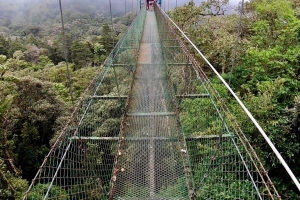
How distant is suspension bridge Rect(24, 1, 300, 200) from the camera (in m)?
1.91

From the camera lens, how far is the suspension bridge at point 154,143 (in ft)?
6.28

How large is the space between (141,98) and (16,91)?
4.41m

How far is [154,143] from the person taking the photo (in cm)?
273

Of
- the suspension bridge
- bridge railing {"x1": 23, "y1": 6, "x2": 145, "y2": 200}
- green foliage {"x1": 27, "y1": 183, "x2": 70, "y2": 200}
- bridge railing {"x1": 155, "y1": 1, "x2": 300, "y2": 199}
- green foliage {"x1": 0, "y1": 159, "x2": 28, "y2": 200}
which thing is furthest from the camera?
green foliage {"x1": 0, "y1": 159, "x2": 28, "y2": 200}

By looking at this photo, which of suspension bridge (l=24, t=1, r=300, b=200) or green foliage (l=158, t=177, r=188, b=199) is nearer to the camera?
suspension bridge (l=24, t=1, r=300, b=200)

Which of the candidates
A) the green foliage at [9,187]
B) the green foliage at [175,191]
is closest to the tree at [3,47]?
the green foliage at [9,187]

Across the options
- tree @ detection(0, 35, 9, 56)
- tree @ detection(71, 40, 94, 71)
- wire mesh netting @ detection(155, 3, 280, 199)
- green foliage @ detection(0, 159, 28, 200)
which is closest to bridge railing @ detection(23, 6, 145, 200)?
wire mesh netting @ detection(155, 3, 280, 199)

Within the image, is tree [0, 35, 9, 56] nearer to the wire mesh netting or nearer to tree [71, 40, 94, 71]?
tree [71, 40, 94, 71]

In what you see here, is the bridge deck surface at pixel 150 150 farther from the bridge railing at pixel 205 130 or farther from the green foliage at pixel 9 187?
the green foliage at pixel 9 187

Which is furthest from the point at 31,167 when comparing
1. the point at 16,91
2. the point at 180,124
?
the point at 180,124

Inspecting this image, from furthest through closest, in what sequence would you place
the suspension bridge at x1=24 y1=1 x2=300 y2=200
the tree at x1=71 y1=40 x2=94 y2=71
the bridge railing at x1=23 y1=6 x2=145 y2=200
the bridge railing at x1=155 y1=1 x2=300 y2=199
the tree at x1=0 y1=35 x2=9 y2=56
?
the tree at x1=0 y1=35 x2=9 y2=56, the tree at x1=71 y1=40 x2=94 y2=71, the bridge railing at x1=155 y1=1 x2=300 y2=199, the bridge railing at x1=23 y1=6 x2=145 y2=200, the suspension bridge at x1=24 y1=1 x2=300 y2=200

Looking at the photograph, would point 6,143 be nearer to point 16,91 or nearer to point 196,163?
point 16,91

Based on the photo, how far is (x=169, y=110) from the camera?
338 cm

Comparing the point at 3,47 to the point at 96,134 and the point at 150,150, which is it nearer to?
the point at 96,134
